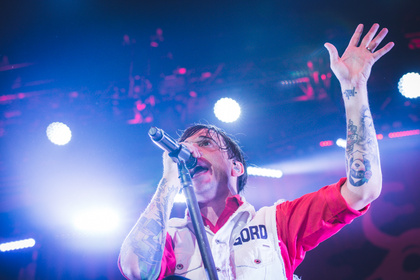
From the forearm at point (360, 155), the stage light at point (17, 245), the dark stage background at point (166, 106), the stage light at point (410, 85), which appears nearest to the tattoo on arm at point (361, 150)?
the forearm at point (360, 155)

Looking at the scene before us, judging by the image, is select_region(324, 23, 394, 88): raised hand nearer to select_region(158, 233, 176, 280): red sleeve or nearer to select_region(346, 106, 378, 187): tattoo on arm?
select_region(346, 106, 378, 187): tattoo on arm

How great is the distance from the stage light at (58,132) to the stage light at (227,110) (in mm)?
2320

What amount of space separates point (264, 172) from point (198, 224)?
4.34 m

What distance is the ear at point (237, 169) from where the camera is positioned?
2574 millimetres

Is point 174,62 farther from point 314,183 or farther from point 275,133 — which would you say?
point 314,183

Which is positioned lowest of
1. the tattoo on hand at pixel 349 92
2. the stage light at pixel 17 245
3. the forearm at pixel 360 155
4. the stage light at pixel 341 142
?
the stage light at pixel 17 245

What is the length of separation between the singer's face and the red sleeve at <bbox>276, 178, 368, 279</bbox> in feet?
1.57

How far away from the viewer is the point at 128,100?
471 cm

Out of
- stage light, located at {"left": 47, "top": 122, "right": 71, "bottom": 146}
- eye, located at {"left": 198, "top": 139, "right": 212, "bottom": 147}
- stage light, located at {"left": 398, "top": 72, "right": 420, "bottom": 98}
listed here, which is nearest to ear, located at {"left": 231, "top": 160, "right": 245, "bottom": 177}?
eye, located at {"left": 198, "top": 139, "right": 212, "bottom": 147}

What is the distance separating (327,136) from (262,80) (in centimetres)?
161

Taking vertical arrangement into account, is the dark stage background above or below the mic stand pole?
above

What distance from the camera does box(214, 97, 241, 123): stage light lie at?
472 centimetres

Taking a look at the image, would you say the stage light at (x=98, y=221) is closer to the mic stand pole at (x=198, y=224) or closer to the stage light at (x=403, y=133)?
the mic stand pole at (x=198, y=224)

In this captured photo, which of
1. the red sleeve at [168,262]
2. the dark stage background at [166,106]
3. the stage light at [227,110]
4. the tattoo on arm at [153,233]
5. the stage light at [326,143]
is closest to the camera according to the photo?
the tattoo on arm at [153,233]
